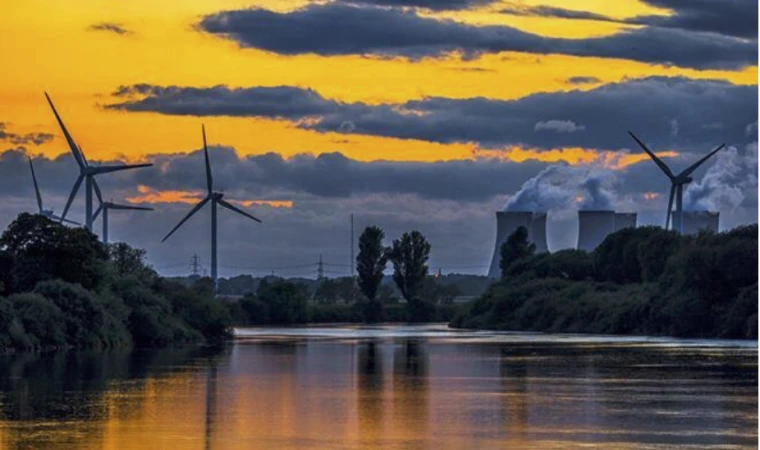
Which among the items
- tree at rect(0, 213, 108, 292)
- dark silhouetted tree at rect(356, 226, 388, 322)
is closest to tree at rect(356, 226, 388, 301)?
dark silhouetted tree at rect(356, 226, 388, 322)

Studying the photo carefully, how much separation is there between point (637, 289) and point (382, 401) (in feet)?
294

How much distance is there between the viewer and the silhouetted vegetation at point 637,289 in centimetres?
11319

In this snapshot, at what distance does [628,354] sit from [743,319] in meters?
29.4

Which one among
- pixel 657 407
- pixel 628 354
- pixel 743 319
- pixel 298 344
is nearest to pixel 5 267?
pixel 298 344

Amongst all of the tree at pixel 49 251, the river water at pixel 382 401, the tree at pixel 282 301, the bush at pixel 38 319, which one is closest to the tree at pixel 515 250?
the tree at pixel 282 301

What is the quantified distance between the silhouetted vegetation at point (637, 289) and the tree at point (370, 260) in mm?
17881

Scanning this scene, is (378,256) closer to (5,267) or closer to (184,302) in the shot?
(184,302)

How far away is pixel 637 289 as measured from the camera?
452ft

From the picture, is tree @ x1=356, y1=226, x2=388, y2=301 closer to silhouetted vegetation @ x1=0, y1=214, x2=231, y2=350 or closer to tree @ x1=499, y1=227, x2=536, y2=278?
tree @ x1=499, y1=227, x2=536, y2=278

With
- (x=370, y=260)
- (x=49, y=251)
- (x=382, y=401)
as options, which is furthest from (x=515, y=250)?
(x=382, y=401)

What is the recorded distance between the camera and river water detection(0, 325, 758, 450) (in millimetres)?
38250

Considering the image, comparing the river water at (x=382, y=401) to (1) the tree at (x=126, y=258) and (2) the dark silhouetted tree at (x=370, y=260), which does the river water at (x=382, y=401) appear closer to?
(1) the tree at (x=126, y=258)

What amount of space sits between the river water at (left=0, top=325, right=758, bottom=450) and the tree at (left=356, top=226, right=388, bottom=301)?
110 m

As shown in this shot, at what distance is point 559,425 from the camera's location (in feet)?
136
